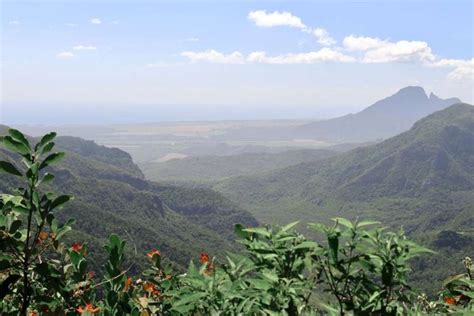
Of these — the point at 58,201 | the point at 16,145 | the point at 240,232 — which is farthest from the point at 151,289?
the point at 16,145

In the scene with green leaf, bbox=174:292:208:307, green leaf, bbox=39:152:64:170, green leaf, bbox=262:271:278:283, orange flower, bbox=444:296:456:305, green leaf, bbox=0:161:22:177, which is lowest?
orange flower, bbox=444:296:456:305

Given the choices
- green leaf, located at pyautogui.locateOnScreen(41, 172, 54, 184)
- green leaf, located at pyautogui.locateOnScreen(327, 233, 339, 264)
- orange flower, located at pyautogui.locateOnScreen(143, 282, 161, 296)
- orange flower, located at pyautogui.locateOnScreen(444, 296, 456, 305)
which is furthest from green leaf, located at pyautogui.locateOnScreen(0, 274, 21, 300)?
orange flower, located at pyautogui.locateOnScreen(444, 296, 456, 305)

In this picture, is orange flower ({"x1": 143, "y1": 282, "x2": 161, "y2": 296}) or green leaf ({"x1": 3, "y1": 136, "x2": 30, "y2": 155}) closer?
green leaf ({"x1": 3, "y1": 136, "x2": 30, "y2": 155})

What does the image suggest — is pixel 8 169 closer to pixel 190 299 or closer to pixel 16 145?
pixel 16 145

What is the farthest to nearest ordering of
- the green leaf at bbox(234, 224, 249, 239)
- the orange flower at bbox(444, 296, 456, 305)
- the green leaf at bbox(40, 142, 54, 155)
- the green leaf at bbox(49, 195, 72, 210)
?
the orange flower at bbox(444, 296, 456, 305) → the green leaf at bbox(234, 224, 249, 239) → the green leaf at bbox(49, 195, 72, 210) → the green leaf at bbox(40, 142, 54, 155)

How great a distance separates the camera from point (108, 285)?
9.09 feet

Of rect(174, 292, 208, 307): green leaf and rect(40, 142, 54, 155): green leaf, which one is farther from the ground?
rect(40, 142, 54, 155): green leaf

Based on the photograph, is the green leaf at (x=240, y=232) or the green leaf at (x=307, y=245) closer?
the green leaf at (x=307, y=245)

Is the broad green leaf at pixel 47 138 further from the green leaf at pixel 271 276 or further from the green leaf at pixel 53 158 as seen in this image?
the green leaf at pixel 271 276

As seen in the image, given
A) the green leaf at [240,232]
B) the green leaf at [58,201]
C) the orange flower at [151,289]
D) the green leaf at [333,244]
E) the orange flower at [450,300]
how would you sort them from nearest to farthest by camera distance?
the green leaf at [333,244] → the green leaf at [58,201] → the green leaf at [240,232] → the orange flower at [450,300] → the orange flower at [151,289]

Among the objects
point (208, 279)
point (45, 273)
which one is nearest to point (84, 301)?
point (45, 273)

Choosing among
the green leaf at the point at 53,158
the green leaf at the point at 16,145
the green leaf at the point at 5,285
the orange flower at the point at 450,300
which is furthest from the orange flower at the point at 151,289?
the orange flower at the point at 450,300

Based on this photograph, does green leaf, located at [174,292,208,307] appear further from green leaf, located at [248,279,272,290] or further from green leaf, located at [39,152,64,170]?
green leaf, located at [39,152,64,170]

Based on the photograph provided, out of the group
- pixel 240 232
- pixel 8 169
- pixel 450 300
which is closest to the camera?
pixel 8 169
